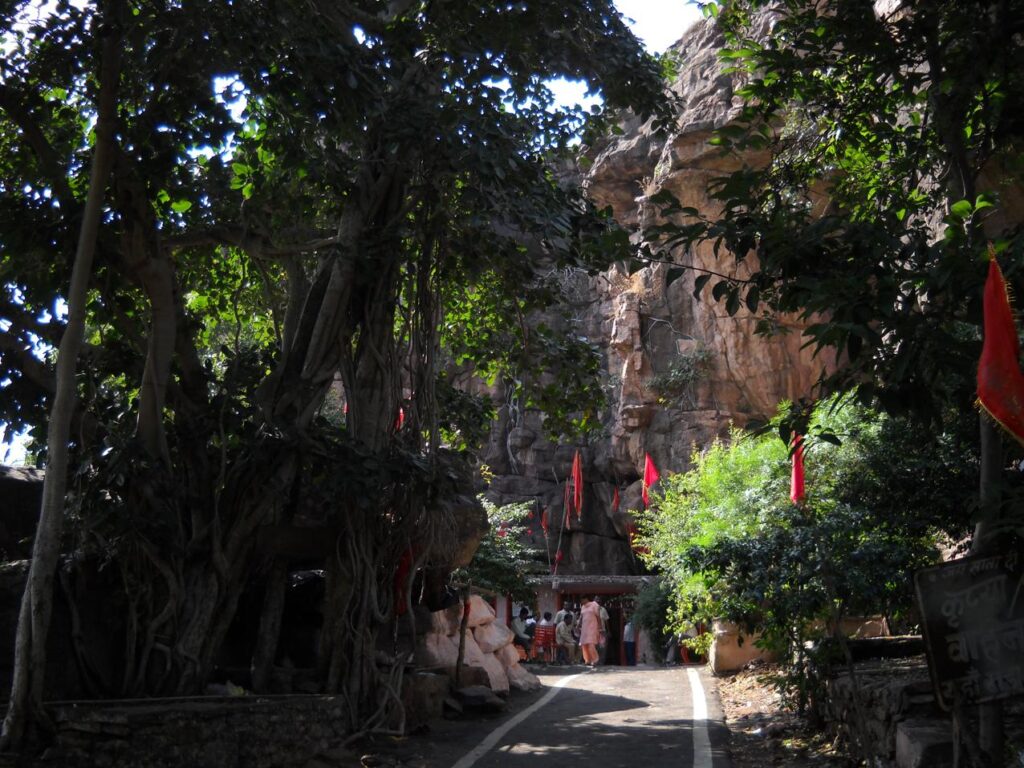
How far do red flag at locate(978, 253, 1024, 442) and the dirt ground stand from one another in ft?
12.7

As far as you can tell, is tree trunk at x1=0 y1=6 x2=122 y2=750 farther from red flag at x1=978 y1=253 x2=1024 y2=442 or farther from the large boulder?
the large boulder

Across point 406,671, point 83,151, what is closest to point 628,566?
point 406,671

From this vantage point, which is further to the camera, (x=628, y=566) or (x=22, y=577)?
(x=628, y=566)

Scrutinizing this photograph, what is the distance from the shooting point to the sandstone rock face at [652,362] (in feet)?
78.6

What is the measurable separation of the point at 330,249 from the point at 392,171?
3.16 feet

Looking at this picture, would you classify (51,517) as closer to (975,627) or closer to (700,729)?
(975,627)

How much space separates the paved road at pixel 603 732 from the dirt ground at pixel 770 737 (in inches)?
6.9

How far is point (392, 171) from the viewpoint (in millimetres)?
9422

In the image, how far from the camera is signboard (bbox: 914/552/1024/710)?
4.46 metres

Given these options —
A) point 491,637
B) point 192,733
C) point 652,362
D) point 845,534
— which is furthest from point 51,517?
point 652,362

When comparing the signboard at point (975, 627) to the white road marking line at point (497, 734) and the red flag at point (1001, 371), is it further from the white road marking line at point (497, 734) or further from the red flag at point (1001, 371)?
the white road marking line at point (497, 734)

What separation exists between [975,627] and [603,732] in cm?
560

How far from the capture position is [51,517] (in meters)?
6.29

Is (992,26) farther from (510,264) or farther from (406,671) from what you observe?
(406,671)
